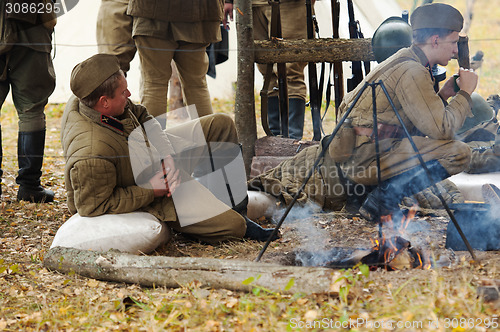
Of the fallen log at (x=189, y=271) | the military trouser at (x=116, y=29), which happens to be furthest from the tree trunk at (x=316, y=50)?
the fallen log at (x=189, y=271)

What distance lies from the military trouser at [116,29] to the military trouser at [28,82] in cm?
60

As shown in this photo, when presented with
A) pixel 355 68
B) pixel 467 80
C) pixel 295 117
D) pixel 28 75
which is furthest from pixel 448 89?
pixel 28 75

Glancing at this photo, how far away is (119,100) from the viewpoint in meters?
3.80

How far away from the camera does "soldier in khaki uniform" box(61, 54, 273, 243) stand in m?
3.71

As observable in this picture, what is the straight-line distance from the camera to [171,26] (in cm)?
504

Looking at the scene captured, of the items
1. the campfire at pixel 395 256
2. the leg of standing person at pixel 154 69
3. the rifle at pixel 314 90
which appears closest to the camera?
the campfire at pixel 395 256

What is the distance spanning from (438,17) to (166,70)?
2.39 meters

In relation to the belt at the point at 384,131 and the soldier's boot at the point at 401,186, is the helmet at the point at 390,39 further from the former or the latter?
the soldier's boot at the point at 401,186

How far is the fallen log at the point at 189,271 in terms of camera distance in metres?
2.94

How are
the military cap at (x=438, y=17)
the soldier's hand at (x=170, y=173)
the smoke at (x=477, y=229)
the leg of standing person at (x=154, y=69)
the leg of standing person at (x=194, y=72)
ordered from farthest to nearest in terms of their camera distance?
the leg of standing person at (x=194, y=72)
the leg of standing person at (x=154, y=69)
the soldier's hand at (x=170, y=173)
the military cap at (x=438, y=17)
the smoke at (x=477, y=229)

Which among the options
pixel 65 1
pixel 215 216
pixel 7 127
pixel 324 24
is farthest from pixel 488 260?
pixel 7 127

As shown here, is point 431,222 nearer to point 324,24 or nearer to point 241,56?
point 241,56

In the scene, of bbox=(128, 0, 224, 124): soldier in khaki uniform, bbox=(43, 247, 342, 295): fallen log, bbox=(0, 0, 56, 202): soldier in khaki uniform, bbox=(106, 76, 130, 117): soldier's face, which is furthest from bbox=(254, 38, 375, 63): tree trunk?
bbox=(43, 247, 342, 295): fallen log

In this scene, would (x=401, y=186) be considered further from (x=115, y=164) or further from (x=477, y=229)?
(x=115, y=164)
